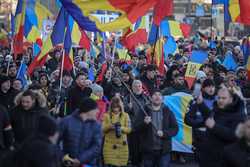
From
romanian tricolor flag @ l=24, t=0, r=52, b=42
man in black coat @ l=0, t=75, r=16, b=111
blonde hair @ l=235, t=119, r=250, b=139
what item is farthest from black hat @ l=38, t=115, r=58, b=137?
romanian tricolor flag @ l=24, t=0, r=52, b=42

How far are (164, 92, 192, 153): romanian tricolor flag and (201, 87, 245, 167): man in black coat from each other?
402 cm

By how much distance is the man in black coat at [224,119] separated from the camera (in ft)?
23.9

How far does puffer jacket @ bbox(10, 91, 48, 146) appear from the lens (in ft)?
26.3

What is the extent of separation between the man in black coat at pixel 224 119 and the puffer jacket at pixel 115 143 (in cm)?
163

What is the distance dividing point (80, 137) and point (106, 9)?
149 inches

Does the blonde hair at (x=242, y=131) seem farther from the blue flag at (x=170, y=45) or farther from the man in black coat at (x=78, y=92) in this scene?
the blue flag at (x=170, y=45)

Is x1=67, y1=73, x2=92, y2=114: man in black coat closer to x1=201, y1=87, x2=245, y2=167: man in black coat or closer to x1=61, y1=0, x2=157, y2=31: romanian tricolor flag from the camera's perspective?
x1=61, y1=0, x2=157, y2=31: romanian tricolor flag

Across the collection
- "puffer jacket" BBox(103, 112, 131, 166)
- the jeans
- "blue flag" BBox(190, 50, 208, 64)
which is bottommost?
the jeans

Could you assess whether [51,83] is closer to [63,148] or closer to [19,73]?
[19,73]

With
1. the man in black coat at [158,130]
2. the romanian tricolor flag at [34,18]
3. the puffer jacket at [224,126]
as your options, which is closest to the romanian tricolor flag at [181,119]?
the man in black coat at [158,130]

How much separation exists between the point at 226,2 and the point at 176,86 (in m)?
4.06

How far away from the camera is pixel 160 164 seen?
9.14m

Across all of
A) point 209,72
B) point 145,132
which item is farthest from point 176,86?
point 145,132

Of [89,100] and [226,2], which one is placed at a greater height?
[226,2]
